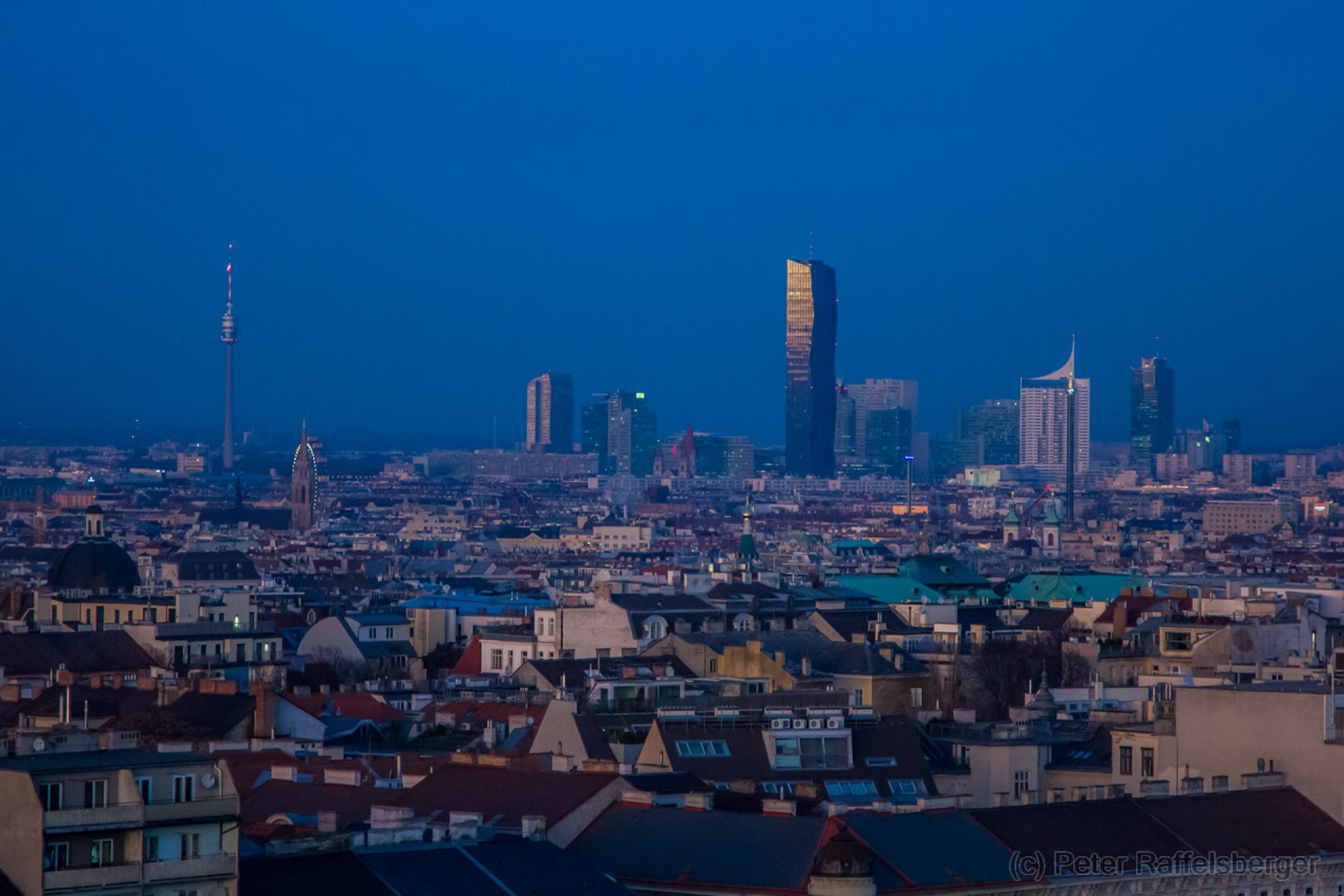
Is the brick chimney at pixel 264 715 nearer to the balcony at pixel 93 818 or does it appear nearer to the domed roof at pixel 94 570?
the balcony at pixel 93 818

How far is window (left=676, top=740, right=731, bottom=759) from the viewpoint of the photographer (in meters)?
38.7

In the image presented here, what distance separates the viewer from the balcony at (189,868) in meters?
24.2

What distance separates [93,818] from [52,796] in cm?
40

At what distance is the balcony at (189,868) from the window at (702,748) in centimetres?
1437

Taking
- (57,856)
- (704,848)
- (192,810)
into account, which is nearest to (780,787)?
(704,848)

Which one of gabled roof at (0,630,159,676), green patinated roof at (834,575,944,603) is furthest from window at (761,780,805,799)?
green patinated roof at (834,575,944,603)

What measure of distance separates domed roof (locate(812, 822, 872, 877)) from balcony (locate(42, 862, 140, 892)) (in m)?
6.70

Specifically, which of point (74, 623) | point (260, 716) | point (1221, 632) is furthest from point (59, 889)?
point (74, 623)

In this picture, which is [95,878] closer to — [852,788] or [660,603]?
[852,788]

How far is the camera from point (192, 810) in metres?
24.6

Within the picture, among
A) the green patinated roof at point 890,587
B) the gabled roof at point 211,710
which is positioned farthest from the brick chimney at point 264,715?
the green patinated roof at point 890,587

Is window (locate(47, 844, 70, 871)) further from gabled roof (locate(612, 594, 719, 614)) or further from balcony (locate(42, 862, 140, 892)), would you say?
gabled roof (locate(612, 594, 719, 614))

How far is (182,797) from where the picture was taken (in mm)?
24750

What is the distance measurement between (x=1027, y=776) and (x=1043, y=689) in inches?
460
